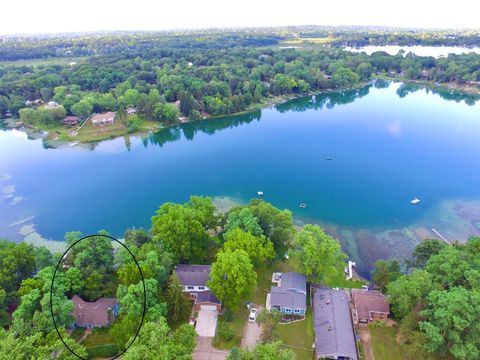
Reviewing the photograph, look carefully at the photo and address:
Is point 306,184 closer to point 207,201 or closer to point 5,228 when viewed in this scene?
point 207,201

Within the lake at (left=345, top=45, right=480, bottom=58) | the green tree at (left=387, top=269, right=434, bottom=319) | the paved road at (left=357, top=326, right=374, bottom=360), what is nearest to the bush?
the paved road at (left=357, top=326, right=374, bottom=360)

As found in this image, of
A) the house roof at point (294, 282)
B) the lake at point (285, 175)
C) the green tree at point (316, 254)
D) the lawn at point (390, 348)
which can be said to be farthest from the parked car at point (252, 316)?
the lake at point (285, 175)

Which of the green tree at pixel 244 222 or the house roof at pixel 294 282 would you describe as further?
the green tree at pixel 244 222

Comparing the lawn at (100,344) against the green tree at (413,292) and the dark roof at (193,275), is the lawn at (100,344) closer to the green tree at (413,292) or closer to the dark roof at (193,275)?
the dark roof at (193,275)

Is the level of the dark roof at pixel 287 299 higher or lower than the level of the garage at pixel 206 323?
higher

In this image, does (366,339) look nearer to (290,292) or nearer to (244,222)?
(290,292)

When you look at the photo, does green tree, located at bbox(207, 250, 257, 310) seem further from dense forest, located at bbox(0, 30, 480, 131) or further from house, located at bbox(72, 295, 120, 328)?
dense forest, located at bbox(0, 30, 480, 131)
